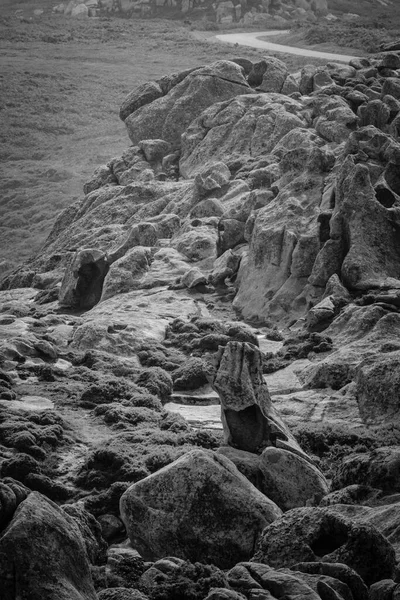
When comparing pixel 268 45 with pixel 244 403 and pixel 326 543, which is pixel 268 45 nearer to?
pixel 244 403

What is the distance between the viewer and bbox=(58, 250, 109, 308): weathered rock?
75.8m

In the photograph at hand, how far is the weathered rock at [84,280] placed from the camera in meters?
75.8

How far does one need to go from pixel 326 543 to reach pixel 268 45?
12633cm

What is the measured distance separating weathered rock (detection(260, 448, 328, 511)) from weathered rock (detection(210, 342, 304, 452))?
2083mm

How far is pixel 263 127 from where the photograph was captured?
88875 millimetres

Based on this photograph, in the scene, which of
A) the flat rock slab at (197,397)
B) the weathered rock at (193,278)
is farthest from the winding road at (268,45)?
the flat rock slab at (197,397)

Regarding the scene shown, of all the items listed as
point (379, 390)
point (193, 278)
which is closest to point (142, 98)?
point (193, 278)

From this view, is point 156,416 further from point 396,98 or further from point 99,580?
point 396,98

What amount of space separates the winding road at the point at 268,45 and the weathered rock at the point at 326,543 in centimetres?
9785

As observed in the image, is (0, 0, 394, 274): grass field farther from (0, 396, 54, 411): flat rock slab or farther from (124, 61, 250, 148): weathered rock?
(0, 396, 54, 411): flat rock slab

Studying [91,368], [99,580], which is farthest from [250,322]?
[99,580]

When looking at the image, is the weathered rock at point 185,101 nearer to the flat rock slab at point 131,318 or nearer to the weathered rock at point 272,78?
the weathered rock at point 272,78

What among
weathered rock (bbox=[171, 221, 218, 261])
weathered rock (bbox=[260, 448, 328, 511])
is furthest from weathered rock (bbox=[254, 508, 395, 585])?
weathered rock (bbox=[171, 221, 218, 261])

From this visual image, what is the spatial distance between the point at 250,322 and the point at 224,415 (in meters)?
28.3
